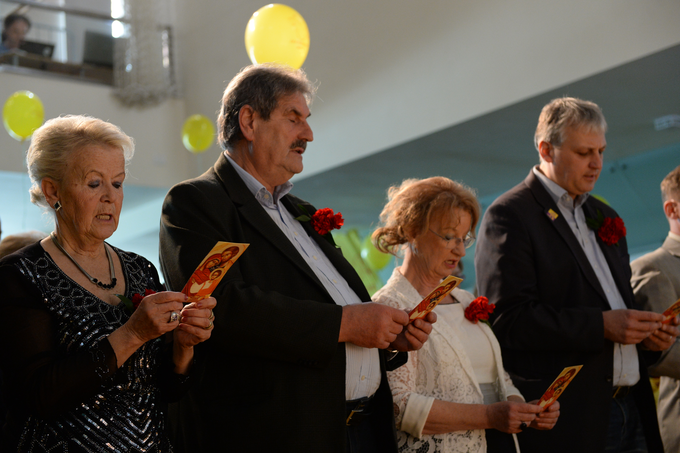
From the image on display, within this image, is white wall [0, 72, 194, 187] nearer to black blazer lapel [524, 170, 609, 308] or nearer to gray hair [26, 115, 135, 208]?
black blazer lapel [524, 170, 609, 308]

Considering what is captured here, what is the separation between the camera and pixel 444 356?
2.25 m

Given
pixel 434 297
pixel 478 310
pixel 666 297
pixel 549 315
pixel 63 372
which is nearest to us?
pixel 63 372

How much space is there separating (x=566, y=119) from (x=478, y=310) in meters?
1.01

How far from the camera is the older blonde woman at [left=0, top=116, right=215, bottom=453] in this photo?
147 centimetres

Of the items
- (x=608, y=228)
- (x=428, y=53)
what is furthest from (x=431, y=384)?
(x=428, y=53)

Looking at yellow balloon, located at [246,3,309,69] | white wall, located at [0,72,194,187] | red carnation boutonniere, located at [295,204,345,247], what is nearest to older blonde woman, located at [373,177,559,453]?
red carnation boutonniere, located at [295,204,345,247]

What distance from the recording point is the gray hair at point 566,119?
288 cm

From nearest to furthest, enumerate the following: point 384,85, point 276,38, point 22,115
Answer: point 276,38 → point 22,115 → point 384,85

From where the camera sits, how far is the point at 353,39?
7.14 meters

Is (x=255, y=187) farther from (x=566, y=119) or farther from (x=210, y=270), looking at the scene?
(x=566, y=119)

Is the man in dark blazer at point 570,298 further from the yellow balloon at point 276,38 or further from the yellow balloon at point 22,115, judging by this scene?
the yellow balloon at point 22,115

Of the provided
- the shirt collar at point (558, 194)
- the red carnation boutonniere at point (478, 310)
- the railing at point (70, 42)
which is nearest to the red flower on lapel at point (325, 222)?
the red carnation boutonniere at point (478, 310)

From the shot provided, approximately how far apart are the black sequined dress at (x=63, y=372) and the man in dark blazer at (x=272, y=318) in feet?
0.65

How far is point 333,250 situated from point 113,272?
2.38ft
